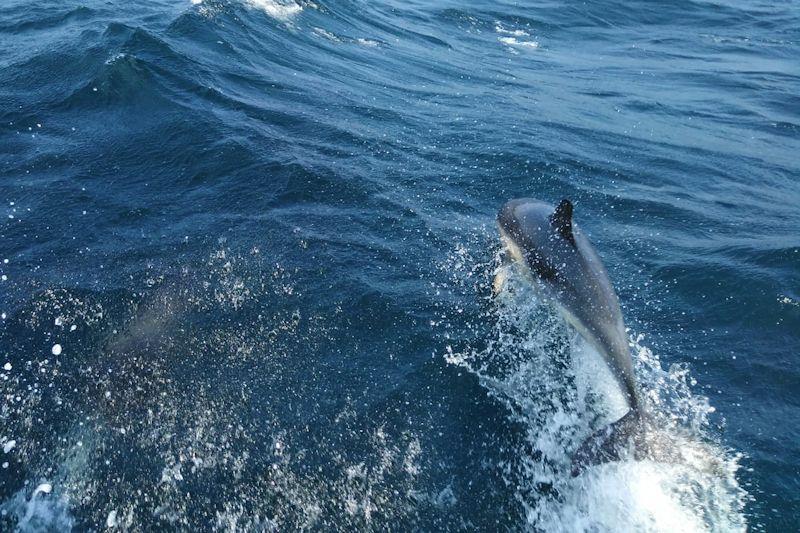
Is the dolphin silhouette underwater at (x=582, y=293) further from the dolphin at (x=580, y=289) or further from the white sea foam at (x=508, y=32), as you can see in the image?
the white sea foam at (x=508, y=32)

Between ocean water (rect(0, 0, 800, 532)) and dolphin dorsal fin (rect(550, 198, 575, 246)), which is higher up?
dolphin dorsal fin (rect(550, 198, 575, 246))

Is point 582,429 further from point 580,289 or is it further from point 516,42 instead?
point 516,42

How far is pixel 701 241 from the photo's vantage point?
1102 cm

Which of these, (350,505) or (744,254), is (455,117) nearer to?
(744,254)

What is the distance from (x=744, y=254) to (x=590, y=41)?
20147mm

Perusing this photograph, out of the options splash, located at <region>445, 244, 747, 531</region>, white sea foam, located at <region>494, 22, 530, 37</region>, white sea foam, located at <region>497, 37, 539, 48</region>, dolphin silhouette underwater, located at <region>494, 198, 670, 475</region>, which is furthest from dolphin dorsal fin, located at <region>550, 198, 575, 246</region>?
white sea foam, located at <region>494, 22, 530, 37</region>

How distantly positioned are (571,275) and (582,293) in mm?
347

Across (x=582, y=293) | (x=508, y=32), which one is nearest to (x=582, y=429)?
(x=582, y=293)

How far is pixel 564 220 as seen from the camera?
8172 millimetres

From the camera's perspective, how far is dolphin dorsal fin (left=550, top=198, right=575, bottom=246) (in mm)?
8039

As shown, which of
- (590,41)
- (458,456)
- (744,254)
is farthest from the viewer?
(590,41)

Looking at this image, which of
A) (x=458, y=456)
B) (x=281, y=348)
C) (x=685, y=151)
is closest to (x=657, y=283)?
(x=458, y=456)

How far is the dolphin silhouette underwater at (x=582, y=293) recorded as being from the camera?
244 inches

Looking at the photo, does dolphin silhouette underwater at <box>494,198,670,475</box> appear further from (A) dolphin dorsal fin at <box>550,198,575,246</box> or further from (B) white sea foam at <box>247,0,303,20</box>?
(B) white sea foam at <box>247,0,303,20</box>
